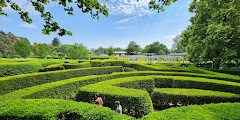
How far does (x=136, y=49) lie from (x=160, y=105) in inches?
2752

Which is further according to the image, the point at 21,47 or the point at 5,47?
the point at 5,47

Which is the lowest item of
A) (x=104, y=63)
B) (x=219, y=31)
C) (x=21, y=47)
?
(x=104, y=63)

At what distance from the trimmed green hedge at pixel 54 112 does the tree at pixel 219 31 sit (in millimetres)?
13786

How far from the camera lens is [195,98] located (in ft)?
17.1

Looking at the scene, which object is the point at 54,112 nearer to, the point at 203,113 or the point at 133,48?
the point at 203,113

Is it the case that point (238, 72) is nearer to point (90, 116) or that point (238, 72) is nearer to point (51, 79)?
point (90, 116)

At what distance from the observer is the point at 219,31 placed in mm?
10297

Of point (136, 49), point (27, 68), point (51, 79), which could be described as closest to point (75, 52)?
point (27, 68)

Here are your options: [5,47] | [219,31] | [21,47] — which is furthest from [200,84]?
[5,47]

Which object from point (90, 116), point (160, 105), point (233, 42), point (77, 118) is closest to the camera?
point (90, 116)

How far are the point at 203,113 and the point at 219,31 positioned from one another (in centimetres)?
1156

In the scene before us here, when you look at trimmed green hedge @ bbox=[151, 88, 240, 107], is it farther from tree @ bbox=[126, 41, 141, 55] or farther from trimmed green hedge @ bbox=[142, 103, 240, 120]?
tree @ bbox=[126, 41, 141, 55]

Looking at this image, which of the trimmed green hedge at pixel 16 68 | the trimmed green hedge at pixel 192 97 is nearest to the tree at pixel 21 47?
the trimmed green hedge at pixel 16 68

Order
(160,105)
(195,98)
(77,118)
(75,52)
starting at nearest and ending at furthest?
(77,118) → (195,98) → (160,105) → (75,52)
